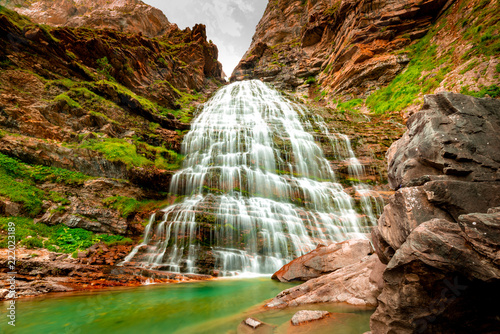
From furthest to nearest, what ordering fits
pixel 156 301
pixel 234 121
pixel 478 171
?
1. pixel 234 121
2. pixel 156 301
3. pixel 478 171

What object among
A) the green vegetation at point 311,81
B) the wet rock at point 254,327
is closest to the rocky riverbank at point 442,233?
the wet rock at point 254,327

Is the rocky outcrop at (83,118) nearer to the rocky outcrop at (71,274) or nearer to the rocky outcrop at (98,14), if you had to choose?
the rocky outcrop at (71,274)

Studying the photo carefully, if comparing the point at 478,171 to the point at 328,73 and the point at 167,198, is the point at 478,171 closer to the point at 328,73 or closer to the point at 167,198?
Result: the point at 167,198

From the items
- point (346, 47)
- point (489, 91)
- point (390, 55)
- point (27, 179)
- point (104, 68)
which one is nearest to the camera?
point (27, 179)

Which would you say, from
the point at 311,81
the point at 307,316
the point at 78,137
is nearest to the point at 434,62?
the point at 311,81

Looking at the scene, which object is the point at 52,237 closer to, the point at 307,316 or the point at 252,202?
the point at 252,202

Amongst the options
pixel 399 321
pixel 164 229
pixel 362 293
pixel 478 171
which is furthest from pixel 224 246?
pixel 478 171

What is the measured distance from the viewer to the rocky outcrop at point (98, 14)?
38719mm

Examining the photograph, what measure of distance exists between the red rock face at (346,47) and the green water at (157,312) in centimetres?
2627

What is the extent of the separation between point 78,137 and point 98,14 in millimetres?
43959

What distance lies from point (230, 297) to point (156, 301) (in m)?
2.15

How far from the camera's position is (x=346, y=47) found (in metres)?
27.2

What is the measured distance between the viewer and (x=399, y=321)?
2732 millimetres

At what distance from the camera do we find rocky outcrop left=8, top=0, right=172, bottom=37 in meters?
38.7
